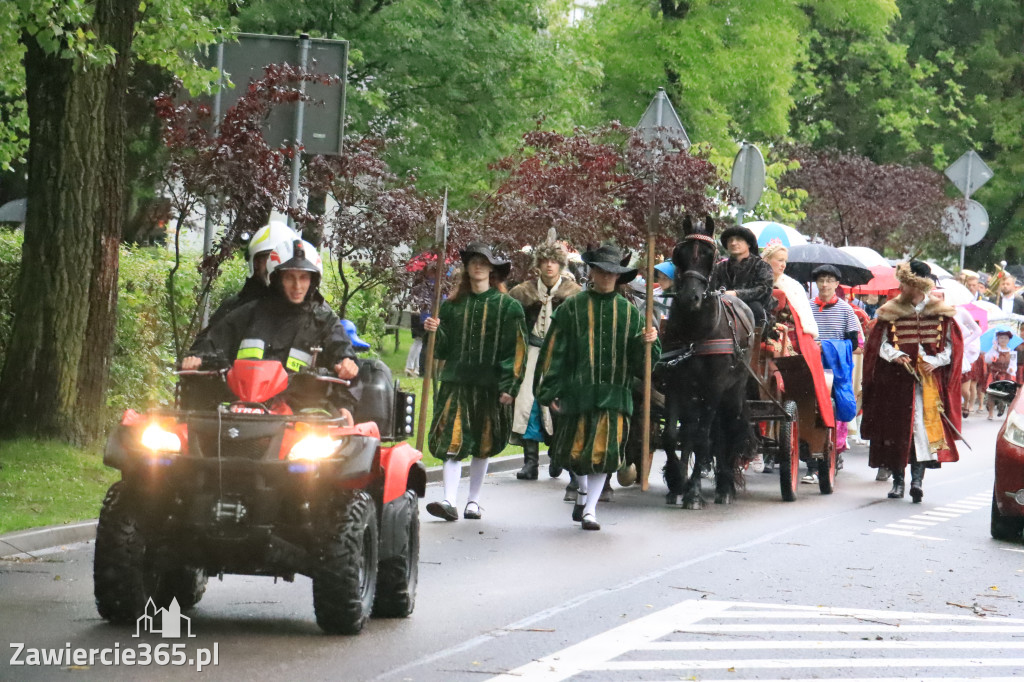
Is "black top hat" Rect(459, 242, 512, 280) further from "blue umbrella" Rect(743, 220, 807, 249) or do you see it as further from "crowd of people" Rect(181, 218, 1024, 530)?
"blue umbrella" Rect(743, 220, 807, 249)

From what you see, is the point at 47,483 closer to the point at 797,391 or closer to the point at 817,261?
the point at 797,391

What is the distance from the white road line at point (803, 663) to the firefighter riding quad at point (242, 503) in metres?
1.24

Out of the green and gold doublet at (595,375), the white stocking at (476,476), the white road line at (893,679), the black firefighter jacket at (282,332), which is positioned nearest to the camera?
the white road line at (893,679)

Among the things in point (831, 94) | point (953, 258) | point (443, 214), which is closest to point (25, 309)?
point (443, 214)

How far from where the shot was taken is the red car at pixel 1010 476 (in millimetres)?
13758

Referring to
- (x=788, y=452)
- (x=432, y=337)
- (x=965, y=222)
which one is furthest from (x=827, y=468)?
(x=965, y=222)

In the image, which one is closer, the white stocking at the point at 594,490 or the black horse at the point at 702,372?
the white stocking at the point at 594,490

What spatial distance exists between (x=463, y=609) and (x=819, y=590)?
2.43 m

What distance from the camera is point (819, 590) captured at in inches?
431

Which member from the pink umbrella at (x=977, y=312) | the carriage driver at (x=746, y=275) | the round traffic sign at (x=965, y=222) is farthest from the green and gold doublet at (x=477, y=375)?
the round traffic sign at (x=965, y=222)

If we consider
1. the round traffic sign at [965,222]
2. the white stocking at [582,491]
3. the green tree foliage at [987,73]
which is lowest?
the white stocking at [582,491]

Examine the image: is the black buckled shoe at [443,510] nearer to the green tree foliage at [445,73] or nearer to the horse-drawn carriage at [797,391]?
the horse-drawn carriage at [797,391]

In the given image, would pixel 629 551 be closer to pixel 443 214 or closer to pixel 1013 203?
pixel 443 214

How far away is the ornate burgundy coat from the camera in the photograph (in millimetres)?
17109
